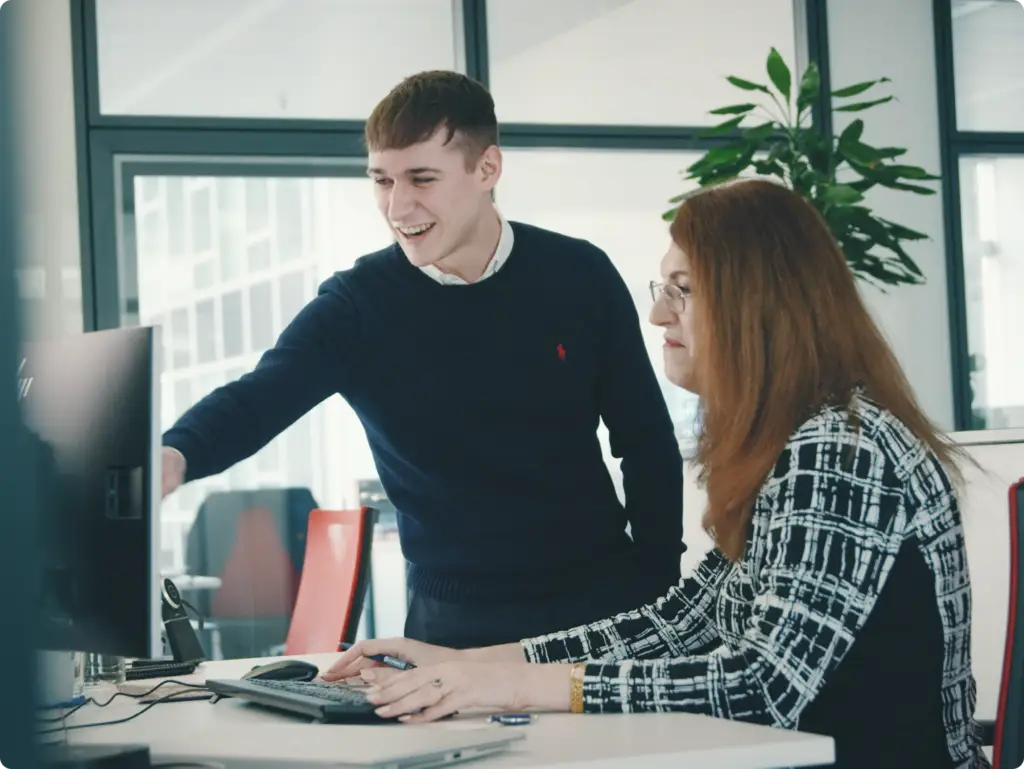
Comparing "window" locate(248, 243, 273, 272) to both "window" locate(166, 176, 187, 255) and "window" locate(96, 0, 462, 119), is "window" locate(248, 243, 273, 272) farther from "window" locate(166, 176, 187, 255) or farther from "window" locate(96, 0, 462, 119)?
"window" locate(96, 0, 462, 119)

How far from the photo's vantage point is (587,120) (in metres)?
4.89

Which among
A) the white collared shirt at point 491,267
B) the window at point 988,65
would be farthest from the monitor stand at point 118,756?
the window at point 988,65

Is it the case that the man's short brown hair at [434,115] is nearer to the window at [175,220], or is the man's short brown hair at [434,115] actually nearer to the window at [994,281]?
the window at [175,220]

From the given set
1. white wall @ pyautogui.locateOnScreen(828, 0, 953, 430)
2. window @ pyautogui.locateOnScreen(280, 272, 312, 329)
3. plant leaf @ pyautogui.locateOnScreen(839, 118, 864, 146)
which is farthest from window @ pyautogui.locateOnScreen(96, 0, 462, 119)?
white wall @ pyautogui.locateOnScreen(828, 0, 953, 430)

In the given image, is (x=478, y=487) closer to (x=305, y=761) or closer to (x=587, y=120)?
(x=305, y=761)

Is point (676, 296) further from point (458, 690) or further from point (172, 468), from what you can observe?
point (172, 468)

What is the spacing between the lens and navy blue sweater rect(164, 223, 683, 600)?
6.42 feet

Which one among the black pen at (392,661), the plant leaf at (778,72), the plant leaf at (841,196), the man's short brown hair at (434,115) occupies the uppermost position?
the plant leaf at (778,72)

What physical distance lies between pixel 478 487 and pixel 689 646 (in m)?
0.46

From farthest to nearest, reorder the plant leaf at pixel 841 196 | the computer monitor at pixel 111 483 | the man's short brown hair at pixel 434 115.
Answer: the plant leaf at pixel 841 196 → the man's short brown hair at pixel 434 115 → the computer monitor at pixel 111 483

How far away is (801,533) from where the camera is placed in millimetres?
1299

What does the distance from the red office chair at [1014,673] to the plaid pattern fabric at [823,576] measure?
0.29ft

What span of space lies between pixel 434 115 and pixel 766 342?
79 centimetres

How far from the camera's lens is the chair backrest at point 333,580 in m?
2.40
